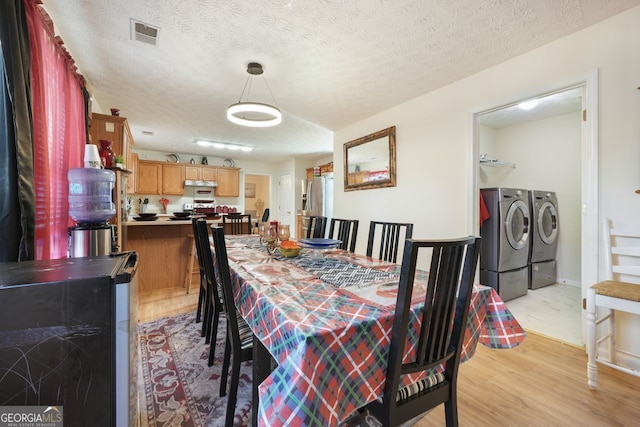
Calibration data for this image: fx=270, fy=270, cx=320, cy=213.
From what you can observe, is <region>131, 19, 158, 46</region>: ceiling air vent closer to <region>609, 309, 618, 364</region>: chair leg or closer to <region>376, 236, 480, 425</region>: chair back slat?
<region>376, 236, 480, 425</region>: chair back slat

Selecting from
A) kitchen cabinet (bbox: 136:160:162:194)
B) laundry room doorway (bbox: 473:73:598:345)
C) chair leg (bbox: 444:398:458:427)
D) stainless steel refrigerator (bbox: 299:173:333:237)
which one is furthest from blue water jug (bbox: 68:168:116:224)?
kitchen cabinet (bbox: 136:160:162:194)

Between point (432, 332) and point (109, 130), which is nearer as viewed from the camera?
point (432, 332)

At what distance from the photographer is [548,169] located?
3908mm

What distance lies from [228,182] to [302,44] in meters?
5.12

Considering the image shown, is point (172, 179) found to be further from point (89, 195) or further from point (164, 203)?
point (89, 195)

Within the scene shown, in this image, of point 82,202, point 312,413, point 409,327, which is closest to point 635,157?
point 409,327

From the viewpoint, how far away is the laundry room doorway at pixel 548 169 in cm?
267

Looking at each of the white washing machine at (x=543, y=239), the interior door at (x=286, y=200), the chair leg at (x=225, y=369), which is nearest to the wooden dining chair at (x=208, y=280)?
the chair leg at (x=225, y=369)

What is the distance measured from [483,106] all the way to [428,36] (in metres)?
0.91

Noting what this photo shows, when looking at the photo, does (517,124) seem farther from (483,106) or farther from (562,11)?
(562,11)

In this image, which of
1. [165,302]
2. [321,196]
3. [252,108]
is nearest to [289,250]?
[252,108]

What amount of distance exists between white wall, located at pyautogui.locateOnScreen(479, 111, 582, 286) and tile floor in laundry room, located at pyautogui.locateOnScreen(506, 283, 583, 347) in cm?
51

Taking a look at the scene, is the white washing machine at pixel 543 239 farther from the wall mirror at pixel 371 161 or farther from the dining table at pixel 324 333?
the dining table at pixel 324 333

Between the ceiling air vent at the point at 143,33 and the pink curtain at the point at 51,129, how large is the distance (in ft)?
1.52
